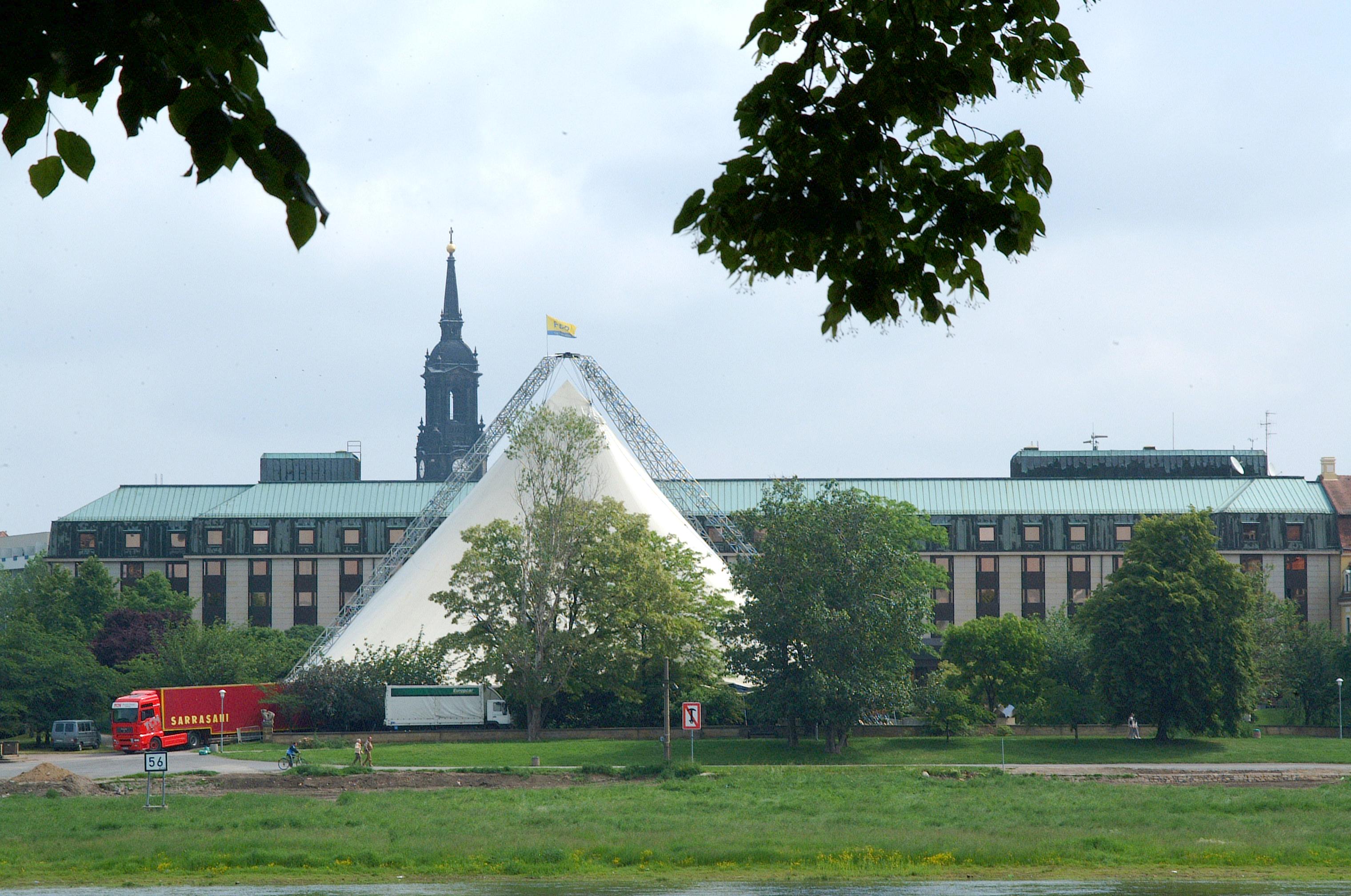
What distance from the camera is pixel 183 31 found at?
5359 millimetres

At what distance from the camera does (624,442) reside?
72562mm

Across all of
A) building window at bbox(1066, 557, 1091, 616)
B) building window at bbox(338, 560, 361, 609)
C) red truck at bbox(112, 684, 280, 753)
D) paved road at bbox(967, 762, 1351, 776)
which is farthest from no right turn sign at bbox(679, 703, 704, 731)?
building window at bbox(338, 560, 361, 609)

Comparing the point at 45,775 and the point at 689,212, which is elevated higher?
the point at 689,212

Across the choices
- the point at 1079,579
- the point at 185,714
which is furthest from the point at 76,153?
the point at 1079,579

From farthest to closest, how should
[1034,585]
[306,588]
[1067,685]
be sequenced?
[306,588] → [1034,585] → [1067,685]

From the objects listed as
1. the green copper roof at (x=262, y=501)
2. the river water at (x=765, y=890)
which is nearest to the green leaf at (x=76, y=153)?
the river water at (x=765, y=890)

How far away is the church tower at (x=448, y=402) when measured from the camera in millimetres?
186125

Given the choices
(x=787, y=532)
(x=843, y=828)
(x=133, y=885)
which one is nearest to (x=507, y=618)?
(x=787, y=532)

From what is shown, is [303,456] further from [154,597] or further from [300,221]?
[300,221]

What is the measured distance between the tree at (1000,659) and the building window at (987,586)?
34607 mm

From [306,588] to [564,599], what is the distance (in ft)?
164

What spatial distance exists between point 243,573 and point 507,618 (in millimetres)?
49696

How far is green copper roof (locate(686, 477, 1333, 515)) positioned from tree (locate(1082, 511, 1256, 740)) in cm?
4066

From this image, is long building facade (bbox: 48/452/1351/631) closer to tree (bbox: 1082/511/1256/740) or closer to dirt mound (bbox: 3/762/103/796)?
tree (bbox: 1082/511/1256/740)
